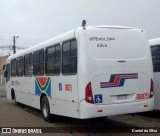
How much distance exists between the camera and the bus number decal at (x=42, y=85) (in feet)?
40.5

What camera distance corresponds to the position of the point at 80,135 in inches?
394

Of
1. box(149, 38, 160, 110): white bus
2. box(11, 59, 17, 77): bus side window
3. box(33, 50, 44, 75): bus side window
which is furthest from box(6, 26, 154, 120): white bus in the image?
box(11, 59, 17, 77): bus side window

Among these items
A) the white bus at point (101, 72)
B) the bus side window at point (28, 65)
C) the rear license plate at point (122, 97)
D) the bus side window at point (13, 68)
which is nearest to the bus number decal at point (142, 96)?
the white bus at point (101, 72)

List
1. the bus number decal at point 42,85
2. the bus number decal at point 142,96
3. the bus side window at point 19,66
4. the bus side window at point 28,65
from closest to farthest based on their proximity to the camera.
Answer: the bus number decal at point 142,96 → the bus number decal at point 42,85 → the bus side window at point 28,65 → the bus side window at point 19,66

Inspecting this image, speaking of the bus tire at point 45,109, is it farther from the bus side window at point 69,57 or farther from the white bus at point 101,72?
the bus side window at point 69,57

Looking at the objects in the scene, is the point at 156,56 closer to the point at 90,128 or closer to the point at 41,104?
the point at 90,128

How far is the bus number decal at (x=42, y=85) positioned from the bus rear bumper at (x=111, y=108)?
10.2 ft

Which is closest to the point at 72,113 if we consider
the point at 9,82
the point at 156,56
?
the point at 156,56

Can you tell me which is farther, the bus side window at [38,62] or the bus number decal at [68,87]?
the bus side window at [38,62]

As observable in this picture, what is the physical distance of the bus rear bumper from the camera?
931 centimetres

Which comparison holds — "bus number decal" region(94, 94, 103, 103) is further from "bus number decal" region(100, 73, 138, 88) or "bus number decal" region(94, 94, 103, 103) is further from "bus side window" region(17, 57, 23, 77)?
"bus side window" region(17, 57, 23, 77)

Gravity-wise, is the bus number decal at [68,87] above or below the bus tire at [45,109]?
above

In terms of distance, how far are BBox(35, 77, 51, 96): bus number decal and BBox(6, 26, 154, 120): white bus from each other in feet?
2.48

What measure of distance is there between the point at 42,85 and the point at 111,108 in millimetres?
4252
